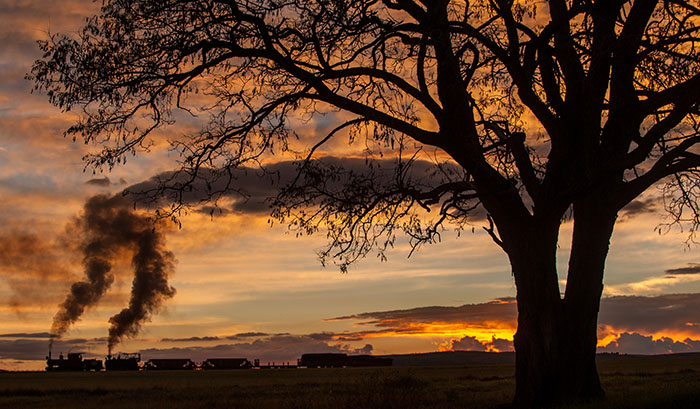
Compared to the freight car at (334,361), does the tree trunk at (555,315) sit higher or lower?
higher

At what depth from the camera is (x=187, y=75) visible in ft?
50.1

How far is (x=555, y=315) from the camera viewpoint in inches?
607

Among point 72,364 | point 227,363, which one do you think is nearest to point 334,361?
point 227,363

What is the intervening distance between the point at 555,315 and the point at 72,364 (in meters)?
105

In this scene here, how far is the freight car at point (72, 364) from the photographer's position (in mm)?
105938

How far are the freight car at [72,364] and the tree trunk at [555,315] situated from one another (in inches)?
4061

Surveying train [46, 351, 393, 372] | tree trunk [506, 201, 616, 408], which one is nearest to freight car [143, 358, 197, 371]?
train [46, 351, 393, 372]

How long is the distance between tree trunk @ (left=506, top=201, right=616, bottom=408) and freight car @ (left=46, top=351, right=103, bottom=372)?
103m

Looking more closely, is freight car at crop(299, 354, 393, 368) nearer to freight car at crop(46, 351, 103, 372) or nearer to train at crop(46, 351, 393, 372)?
train at crop(46, 351, 393, 372)

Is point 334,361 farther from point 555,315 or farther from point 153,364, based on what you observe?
point 555,315

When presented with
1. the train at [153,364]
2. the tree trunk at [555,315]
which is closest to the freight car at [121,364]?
the train at [153,364]

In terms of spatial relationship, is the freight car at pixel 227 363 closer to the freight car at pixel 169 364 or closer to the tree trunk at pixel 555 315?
the freight car at pixel 169 364

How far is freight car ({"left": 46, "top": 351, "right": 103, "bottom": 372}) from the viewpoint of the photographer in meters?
106

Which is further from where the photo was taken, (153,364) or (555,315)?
(153,364)
